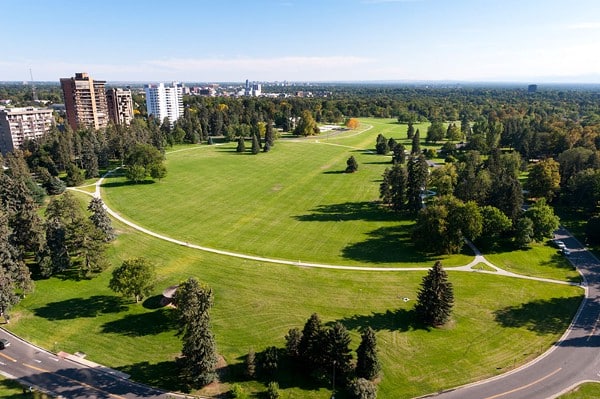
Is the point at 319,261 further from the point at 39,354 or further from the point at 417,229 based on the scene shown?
the point at 39,354

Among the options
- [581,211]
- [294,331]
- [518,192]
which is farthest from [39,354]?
[581,211]

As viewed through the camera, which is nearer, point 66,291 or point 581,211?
point 66,291

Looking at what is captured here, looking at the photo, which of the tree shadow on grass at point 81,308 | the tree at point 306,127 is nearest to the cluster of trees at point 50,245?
the tree shadow on grass at point 81,308

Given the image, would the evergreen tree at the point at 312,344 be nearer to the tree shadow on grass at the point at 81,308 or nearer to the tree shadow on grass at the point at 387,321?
the tree shadow on grass at the point at 387,321

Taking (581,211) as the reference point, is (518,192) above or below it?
above

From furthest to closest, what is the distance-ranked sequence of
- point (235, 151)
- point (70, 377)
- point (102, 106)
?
point (102, 106)
point (235, 151)
point (70, 377)

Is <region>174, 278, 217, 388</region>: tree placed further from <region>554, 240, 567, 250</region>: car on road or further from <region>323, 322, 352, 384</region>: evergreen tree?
<region>554, 240, 567, 250</region>: car on road

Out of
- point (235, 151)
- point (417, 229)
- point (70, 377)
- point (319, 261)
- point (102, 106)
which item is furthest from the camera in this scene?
point (102, 106)
